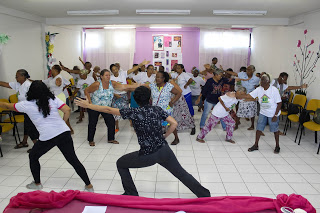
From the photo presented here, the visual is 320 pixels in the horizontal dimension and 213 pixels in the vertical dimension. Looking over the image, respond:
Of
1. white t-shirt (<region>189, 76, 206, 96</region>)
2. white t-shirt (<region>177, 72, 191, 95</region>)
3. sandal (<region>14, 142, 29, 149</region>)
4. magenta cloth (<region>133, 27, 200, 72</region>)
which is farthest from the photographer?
magenta cloth (<region>133, 27, 200, 72</region>)

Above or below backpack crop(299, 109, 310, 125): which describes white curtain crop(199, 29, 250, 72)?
above

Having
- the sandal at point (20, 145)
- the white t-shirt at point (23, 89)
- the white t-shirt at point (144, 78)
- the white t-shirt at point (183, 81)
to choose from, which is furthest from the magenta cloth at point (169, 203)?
the white t-shirt at point (144, 78)

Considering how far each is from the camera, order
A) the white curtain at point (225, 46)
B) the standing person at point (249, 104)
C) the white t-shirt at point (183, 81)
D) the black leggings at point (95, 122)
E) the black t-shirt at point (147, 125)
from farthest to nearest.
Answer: the white curtain at point (225, 46), the white t-shirt at point (183, 81), the standing person at point (249, 104), the black leggings at point (95, 122), the black t-shirt at point (147, 125)

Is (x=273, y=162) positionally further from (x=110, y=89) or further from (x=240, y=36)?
(x=240, y=36)

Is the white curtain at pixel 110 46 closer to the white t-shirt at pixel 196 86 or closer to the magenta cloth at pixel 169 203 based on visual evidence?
the white t-shirt at pixel 196 86

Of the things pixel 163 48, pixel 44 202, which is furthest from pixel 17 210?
pixel 163 48

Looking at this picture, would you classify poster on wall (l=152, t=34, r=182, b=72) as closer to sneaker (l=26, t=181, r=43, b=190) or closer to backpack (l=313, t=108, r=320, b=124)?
backpack (l=313, t=108, r=320, b=124)

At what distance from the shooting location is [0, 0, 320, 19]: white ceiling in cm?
524

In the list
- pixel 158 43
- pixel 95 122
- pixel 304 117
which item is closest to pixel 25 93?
pixel 95 122

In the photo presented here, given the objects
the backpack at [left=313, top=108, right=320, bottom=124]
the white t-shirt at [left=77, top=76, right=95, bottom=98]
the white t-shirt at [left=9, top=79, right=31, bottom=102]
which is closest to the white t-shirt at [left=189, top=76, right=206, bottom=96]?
the white t-shirt at [left=77, top=76, right=95, bottom=98]

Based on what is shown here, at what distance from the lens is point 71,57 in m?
9.84

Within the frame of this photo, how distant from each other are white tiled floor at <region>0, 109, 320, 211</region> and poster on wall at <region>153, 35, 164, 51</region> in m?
6.02

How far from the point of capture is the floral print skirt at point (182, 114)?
582 cm

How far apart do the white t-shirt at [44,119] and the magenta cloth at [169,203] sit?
1.03 m
